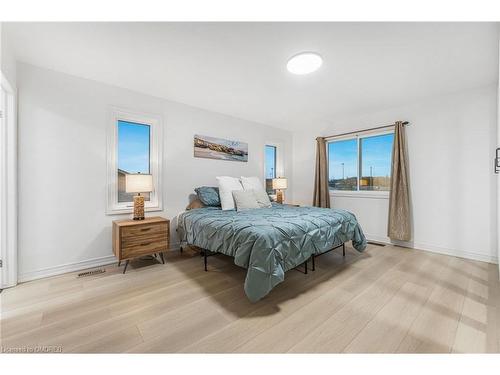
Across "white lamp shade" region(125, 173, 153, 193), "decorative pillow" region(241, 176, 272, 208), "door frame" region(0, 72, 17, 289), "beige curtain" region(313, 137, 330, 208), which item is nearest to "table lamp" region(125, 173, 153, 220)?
"white lamp shade" region(125, 173, 153, 193)

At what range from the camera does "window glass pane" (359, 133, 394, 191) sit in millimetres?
3697

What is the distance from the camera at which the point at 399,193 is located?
11.1 feet

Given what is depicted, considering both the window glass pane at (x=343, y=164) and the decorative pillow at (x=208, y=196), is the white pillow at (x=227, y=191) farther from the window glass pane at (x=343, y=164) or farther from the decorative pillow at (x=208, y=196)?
the window glass pane at (x=343, y=164)

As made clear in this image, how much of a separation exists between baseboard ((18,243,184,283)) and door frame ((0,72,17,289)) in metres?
0.12

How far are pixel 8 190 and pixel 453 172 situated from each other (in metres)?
5.32

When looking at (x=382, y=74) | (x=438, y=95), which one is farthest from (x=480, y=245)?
(x=382, y=74)

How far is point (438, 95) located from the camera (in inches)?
122

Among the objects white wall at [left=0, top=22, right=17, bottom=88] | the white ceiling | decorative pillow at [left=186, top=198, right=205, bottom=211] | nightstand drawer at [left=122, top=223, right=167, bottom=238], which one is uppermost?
the white ceiling

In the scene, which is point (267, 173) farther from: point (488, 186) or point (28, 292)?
point (28, 292)

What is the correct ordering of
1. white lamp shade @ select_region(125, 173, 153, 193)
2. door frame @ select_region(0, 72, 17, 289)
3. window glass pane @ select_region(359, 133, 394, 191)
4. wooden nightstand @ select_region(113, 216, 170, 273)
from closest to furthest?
door frame @ select_region(0, 72, 17, 289)
wooden nightstand @ select_region(113, 216, 170, 273)
white lamp shade @ select_region(125, 173, 153, 193)
window glass pane @ select_region(359, 133, 394, 191)

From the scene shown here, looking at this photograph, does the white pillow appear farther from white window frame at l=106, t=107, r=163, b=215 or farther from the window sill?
the window sill

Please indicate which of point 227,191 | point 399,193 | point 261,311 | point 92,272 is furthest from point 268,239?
point 399,193

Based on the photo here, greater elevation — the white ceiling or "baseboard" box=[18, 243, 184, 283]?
the white ceiling

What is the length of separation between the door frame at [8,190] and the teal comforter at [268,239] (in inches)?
65.8
